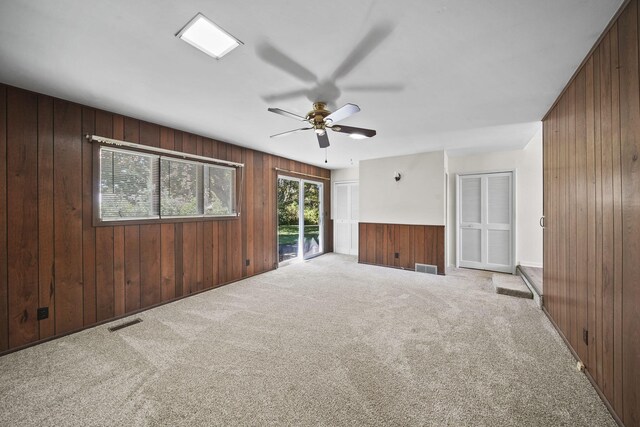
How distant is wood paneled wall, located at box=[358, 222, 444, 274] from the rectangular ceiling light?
4.50m

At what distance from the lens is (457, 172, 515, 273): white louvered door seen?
4.73 metres

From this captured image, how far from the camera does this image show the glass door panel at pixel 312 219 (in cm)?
616

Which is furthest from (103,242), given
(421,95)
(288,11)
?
(421,95)

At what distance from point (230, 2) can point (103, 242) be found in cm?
283

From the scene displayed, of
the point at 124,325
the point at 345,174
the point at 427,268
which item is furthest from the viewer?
the point at 345,174

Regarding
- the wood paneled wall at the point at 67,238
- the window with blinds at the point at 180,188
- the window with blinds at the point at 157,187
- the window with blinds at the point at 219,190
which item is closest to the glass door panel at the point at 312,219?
the window with blinds at the point at 219,190

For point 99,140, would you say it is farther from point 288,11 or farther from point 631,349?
point 631,349

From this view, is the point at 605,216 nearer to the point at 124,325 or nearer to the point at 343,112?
the point at 343,112

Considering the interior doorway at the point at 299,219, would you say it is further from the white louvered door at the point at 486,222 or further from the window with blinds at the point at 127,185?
the white louvered door at the point at 486,222

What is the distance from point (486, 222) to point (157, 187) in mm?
5828

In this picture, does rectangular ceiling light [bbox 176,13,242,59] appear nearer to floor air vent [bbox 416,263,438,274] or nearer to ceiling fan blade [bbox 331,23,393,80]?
ceiling fan blade [bbox 331,23,393,80]

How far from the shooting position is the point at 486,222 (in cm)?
493

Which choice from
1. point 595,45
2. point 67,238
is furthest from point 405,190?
point 67,238

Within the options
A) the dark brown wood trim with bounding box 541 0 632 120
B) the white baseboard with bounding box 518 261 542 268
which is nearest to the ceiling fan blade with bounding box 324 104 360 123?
the dark brown wood trim with bounding box 541 0 632 120
